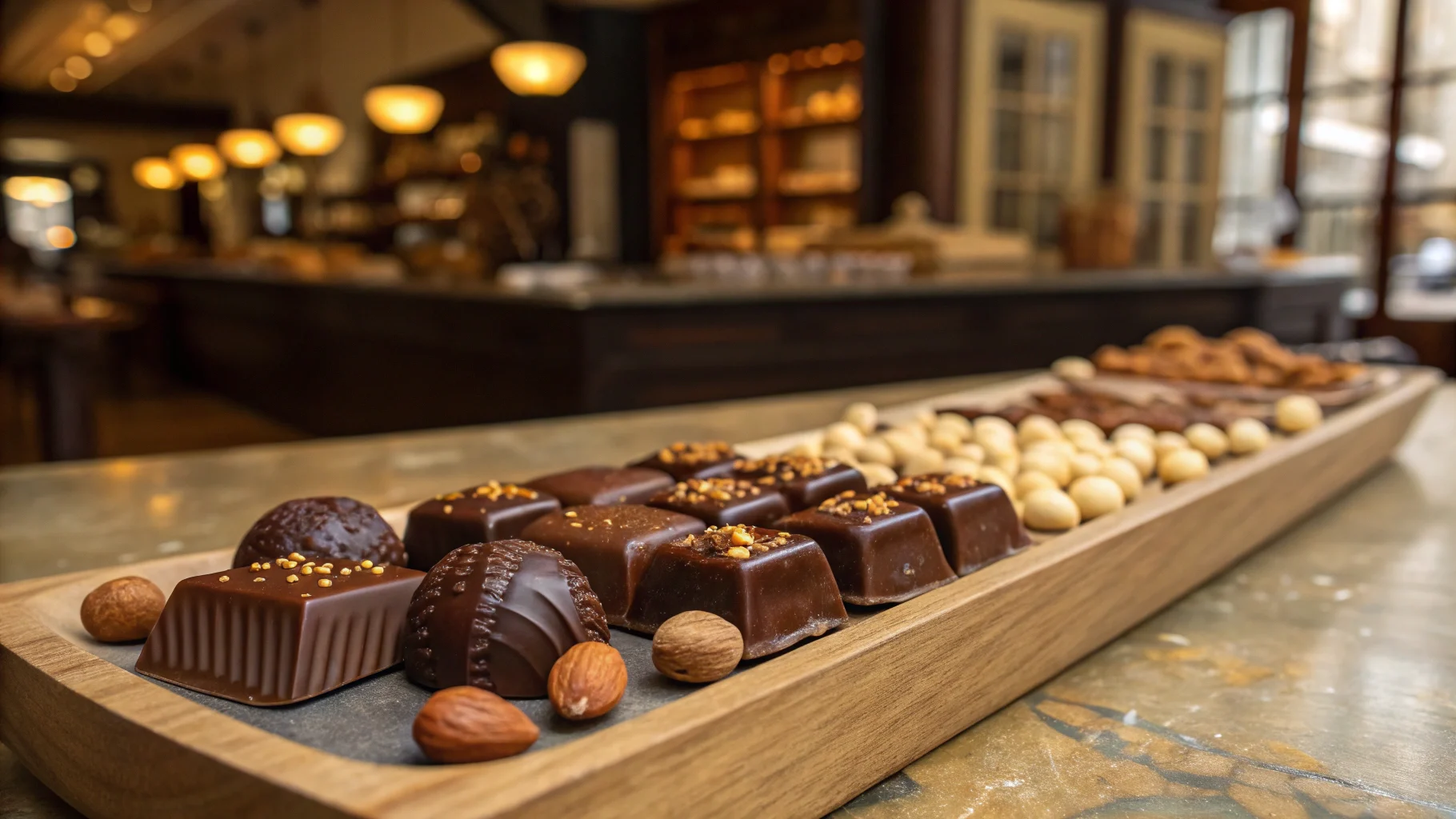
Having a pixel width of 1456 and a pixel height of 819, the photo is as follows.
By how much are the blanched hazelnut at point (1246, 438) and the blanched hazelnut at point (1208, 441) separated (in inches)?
0.4

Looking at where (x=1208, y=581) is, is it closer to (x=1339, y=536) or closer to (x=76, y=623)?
(x=1339, y=536)

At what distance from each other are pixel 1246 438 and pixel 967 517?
0.52 m

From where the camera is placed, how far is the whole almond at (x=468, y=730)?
1.48 feet

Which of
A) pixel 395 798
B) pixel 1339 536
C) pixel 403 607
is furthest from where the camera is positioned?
pixel 1339 536

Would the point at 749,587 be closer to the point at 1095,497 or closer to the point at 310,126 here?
the point at 1095,497

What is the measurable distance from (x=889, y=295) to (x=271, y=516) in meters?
3.15

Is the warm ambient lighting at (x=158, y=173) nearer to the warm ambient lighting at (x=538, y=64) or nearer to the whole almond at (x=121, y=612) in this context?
the warm ambient lighting at (x=538, y=64)

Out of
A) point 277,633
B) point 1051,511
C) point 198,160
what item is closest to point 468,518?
point 277,633

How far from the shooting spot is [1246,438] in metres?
1.12

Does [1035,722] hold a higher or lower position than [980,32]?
lower

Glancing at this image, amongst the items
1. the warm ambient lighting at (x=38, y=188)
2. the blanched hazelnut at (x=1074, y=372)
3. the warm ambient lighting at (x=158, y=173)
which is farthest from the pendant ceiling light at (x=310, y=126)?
the warm ambient lighting at (x=38, y=188)

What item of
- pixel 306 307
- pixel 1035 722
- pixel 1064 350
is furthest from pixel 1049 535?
pixel 306 307

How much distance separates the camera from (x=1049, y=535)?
2.82ft

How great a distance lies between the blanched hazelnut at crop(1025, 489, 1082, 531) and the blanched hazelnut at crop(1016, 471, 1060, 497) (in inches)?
1.2
